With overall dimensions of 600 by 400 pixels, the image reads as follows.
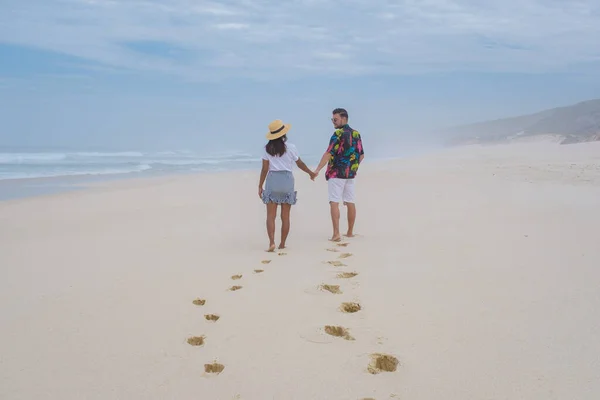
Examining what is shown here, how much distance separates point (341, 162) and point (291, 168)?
82 cm

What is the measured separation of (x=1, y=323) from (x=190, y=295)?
136 centimetres

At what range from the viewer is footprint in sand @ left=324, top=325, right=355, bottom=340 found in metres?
3.14

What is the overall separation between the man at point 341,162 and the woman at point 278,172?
58 cm

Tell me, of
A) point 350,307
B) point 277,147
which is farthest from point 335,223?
point 350,307

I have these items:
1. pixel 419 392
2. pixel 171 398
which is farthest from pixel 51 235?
Result: pixel 419 392

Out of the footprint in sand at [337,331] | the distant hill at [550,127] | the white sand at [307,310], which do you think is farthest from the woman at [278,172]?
the distant hill at [550,127]

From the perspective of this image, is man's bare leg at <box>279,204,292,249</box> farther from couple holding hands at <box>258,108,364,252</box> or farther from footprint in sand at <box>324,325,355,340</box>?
footprint in sand at <box>324,325,355,340</box>

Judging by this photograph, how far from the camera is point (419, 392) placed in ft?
8.18

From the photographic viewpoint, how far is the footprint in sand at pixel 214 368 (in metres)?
2.78

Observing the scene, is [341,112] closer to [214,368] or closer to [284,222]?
[284,222]

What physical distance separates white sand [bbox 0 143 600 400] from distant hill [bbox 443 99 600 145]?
98.6 feet

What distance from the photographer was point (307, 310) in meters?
3.61

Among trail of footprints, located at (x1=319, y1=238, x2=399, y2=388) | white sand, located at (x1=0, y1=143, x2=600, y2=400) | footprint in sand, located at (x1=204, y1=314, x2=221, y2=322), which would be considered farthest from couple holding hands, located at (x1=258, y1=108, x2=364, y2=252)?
footprint in sand, located at (x1=204, y1=314, x2=221, y2=322)

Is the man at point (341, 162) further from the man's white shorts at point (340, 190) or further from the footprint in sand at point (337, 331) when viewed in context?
the footprint in sand at point (337, 331)
